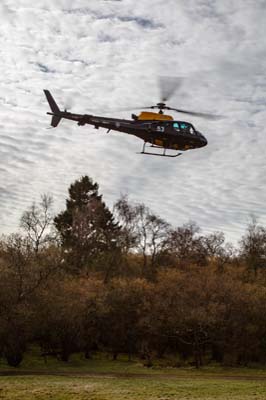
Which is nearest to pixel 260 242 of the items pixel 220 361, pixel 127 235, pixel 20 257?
pixel 127 235

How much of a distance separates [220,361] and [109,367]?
10965mm

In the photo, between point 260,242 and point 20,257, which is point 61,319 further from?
point 260,242

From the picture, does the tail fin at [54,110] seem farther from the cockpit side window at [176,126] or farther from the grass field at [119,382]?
the grass field at [119,382]

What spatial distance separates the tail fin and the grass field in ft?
49.8

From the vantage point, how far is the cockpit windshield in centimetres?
3173

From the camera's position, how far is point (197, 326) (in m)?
44.8

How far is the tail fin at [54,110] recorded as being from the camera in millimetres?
31145

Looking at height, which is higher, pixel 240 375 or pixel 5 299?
pixel 5 299

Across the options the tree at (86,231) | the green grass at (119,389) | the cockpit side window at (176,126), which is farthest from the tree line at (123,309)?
the cockpit side window at (176,126)

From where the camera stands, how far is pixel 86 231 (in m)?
62.5

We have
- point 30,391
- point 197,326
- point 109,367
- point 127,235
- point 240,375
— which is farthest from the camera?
point 127,235

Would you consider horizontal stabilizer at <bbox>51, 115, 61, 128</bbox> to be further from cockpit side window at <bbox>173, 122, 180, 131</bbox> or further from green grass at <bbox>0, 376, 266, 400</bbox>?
green grass at <bbox>0, 376, 266, 400</bbox>

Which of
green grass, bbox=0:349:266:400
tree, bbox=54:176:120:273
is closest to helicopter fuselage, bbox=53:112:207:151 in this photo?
green grass, bbox=0:349:266:400

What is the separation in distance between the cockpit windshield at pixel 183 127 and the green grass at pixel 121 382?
15.1 meters
